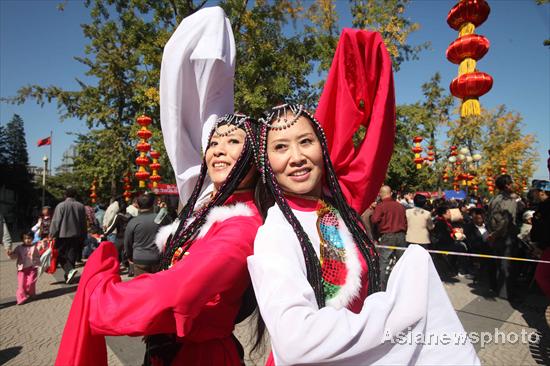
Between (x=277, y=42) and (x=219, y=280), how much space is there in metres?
10.7

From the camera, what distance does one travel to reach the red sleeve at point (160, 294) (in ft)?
3.65

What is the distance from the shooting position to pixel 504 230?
18.4 ft

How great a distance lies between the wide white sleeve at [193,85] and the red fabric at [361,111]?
0.66 meters

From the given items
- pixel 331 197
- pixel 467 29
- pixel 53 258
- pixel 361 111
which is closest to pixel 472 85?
pixel 467 29

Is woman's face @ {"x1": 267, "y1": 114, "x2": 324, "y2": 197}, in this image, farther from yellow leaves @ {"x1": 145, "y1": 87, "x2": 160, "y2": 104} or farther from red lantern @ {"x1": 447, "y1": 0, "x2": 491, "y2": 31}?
yellow leaves @ {"x1": 145, "y1": 87, "x2": 160, "y2": 104}

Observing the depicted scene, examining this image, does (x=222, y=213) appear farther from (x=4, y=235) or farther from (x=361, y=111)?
(x=4, y=235)

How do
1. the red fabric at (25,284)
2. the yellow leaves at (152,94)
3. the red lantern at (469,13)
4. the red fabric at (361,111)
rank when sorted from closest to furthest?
the red fabric at (361,111) < the red lantern at (469,13) < the red fabric at (25,284) < the yellow leaves at (152,94)

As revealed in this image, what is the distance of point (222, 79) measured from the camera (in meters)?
2.03

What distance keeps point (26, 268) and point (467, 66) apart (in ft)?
23.0

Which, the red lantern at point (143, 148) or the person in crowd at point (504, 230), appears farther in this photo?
the person in crowd at point (504, 230)

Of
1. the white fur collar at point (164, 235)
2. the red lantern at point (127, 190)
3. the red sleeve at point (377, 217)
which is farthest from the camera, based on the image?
the red lantern at point (127, 190)

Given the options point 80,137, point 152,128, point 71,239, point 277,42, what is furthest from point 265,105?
point 80,137

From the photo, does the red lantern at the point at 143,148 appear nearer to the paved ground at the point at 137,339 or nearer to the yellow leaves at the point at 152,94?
the paved ground at the point at 137,339

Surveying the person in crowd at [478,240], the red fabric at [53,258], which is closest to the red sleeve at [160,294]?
the red fabric at [53,258]
